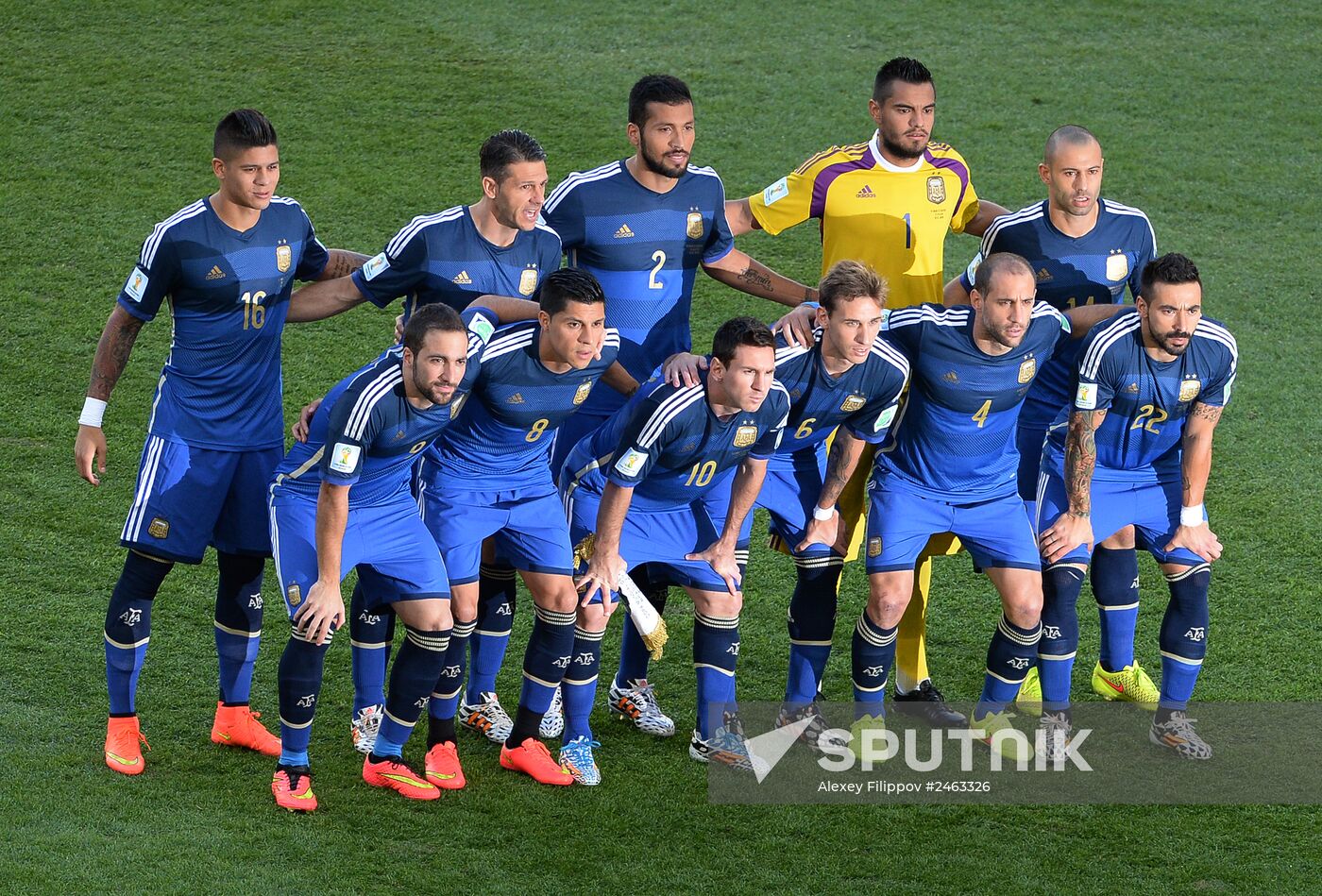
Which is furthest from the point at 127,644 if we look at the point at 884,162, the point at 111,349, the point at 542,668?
the point at 884,162

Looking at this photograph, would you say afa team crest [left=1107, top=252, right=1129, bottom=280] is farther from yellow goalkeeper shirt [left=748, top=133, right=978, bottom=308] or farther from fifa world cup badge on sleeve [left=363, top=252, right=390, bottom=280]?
fifa world cup badge on sleeve [left=363, top=252, right=390, bottom=280]

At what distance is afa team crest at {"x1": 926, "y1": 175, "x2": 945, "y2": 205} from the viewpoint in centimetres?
706

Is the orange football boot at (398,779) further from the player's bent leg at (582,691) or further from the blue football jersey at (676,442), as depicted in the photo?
the blue football jersey at (676,442)

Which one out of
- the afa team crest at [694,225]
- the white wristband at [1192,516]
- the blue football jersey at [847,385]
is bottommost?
the white wristband at [1192,516]

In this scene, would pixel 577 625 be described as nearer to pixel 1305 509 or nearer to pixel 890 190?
pixel 890 190

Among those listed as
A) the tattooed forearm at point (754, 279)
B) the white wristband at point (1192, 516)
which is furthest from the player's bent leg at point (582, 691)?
the white wristband at point (1192, 516)

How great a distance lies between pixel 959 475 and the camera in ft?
21.5

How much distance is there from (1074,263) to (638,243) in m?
1.75

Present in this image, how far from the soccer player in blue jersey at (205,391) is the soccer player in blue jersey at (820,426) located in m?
1.58

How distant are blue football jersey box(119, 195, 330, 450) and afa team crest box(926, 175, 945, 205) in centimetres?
254

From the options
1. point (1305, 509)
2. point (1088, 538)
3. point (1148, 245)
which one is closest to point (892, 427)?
point (1088, 538)

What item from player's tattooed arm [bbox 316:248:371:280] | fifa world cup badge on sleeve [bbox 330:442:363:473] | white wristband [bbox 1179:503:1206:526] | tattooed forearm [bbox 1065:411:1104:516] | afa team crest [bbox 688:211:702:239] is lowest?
white wristband [bbox 1179:503:1206:526]

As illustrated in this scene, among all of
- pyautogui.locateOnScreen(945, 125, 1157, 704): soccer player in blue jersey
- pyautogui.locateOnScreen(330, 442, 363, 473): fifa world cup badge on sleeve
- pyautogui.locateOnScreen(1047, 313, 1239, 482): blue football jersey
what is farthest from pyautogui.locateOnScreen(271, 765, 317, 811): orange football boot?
pyautogui.locateOnScreen(1047, 313, 1239, 482): blue football jersey

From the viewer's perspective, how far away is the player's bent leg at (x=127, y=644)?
632 centimetres
